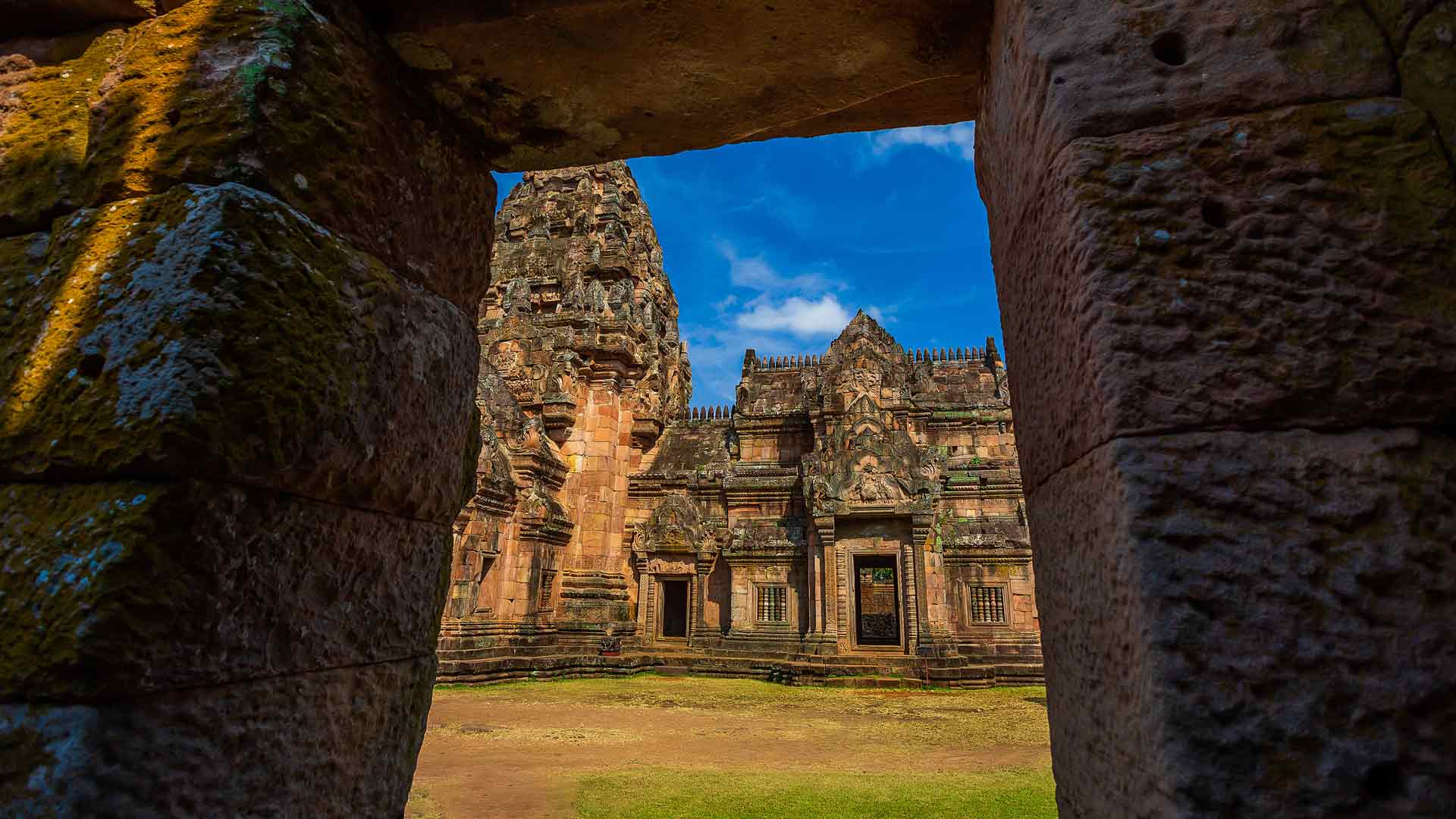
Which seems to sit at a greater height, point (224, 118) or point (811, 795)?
point (224, 118)

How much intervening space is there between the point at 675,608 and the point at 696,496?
3.06 meters

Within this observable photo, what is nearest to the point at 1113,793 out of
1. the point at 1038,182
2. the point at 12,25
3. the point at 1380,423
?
the point at 1380,423

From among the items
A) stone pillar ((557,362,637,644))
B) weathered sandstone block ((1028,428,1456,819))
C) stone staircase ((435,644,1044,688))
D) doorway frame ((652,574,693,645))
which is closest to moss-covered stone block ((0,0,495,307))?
weathered sandstone block ((1028,428,1456,819))

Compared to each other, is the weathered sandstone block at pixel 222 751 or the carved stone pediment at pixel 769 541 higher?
the carved stone pediment at pixel 769 541

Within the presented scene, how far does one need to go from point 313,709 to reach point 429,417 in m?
0.77

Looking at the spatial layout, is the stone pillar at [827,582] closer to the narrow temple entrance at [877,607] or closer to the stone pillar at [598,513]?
the stone pillar at [598,513]

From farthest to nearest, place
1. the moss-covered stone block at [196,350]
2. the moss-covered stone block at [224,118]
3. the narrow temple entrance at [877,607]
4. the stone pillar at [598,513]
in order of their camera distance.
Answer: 1. the narrow temple entrance at [877,607]
2. the stone pillar at [598,513]
3. the moss-covered stone block at [224,118]
4. the moss-covered stone block at [196,350]

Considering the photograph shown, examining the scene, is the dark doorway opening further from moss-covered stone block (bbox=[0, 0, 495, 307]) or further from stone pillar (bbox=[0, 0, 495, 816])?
moss-covered stone block (bbox=[0, 0, 495, 307])

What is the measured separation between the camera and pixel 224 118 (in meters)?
1.62

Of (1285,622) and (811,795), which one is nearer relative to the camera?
(1285,622)

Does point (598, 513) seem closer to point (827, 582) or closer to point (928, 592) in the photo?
point (827, 582)

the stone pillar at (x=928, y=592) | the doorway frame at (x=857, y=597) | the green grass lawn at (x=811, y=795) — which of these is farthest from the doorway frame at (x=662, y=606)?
the green grass lawn at (x=811, y=795)

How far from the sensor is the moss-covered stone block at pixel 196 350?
53.7 inches

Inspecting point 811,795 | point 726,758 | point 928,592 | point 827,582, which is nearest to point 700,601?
point 827,582
